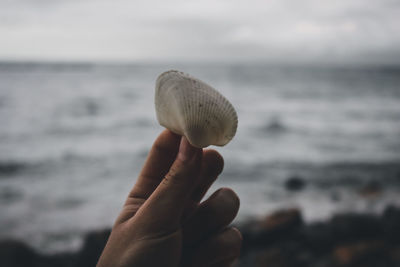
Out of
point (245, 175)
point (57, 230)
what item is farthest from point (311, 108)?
point (57, 230)

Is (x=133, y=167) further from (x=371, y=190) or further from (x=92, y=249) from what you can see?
(x=371, y=190)

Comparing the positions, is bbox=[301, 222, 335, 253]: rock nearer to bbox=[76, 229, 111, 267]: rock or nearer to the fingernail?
bbox=[76, 229, 111, 267]: rock

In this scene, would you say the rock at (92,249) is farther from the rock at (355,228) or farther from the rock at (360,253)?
the rock at (355,228)

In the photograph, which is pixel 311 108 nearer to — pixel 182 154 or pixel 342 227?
pixel 342 227

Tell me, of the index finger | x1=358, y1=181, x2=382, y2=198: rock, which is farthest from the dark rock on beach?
the index finger

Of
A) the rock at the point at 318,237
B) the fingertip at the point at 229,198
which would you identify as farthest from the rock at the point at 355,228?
the fingertip at the point at 229,198

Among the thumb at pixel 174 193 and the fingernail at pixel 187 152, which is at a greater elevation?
the fingernail at pixel 187 152

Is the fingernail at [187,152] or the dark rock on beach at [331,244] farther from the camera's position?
the dark rock on beach at [331,244]
